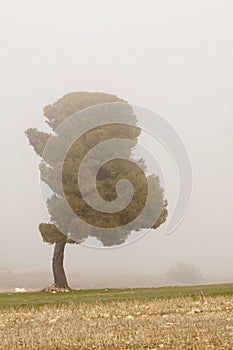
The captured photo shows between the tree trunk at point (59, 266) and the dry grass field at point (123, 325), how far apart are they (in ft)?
64.5

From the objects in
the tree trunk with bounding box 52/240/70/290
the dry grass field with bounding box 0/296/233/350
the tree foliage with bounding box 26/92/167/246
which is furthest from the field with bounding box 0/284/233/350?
the tree trunk with bounding box 52/240/70/290

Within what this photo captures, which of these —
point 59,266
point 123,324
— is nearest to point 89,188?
point 59,266

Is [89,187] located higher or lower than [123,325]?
higher

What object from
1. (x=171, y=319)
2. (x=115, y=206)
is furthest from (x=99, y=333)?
(x=115, y=206)

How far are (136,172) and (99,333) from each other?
98.0 ft

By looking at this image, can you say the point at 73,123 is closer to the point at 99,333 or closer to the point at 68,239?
A: the point at 68,239

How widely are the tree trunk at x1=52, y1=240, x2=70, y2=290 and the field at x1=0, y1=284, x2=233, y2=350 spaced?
62.7 feet

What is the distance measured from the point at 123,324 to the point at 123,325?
283 millimetres

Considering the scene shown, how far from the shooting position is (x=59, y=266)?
4981 centimetres

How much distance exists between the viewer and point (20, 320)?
24.0m

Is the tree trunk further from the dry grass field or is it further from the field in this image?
the dry grass field

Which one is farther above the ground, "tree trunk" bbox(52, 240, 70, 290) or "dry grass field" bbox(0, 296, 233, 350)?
"tree trunk" bbox(52, 240, 70, 290)

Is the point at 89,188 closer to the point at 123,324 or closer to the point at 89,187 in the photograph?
the point at 89,187

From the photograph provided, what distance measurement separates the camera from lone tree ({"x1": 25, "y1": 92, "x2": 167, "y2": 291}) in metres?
46.6
